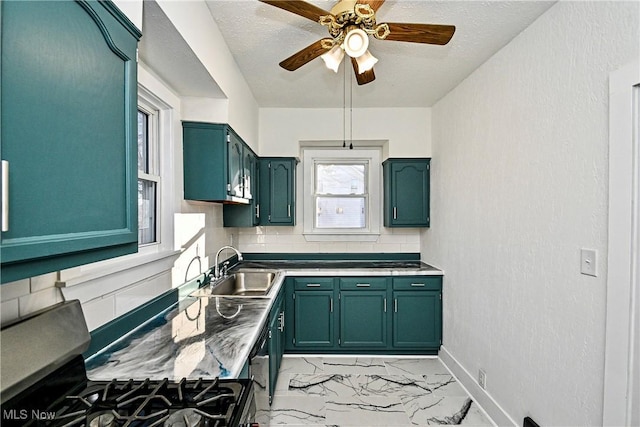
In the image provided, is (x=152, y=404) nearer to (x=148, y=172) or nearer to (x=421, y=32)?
(x=148, y=172)

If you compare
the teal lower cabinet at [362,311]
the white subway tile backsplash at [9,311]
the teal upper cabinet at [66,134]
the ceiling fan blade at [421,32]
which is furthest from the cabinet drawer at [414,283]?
the white subway tile backsplash at [9,311]

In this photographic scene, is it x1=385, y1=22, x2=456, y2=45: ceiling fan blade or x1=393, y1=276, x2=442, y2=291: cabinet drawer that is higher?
x1=385, y1=22, x2=456, y2=45: ceiling fan blade

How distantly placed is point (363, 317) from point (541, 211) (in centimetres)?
205

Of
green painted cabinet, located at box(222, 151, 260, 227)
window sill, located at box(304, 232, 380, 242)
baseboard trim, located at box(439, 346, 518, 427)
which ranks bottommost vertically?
baseboard trim, located at box(439, 346, 518, 427)

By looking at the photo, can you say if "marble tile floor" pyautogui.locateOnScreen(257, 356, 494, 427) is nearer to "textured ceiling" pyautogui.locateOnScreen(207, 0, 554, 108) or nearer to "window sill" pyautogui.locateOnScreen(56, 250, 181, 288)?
"window sill" pyautogui.locateOnScreen(56, 250, 181, 288)

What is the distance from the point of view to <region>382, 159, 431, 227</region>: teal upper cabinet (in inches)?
146

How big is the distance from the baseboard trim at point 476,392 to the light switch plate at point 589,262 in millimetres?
1241

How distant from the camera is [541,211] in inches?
75.6

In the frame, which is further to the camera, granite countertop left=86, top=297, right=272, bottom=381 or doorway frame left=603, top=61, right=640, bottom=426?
doorway frame left=603, top=61, right=640, bottom=426

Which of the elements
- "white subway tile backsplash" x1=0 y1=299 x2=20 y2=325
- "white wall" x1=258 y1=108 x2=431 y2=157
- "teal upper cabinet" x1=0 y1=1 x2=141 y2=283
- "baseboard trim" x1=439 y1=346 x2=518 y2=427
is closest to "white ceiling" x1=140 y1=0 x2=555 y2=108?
"white wall" x1=258 y1=108 x2=431 y2=157

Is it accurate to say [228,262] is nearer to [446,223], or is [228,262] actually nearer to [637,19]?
[446,223]

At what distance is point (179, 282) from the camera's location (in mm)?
2268

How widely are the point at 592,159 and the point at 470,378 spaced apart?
6.63ft

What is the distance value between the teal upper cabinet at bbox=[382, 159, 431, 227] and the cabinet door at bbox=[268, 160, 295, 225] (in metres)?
1.17
